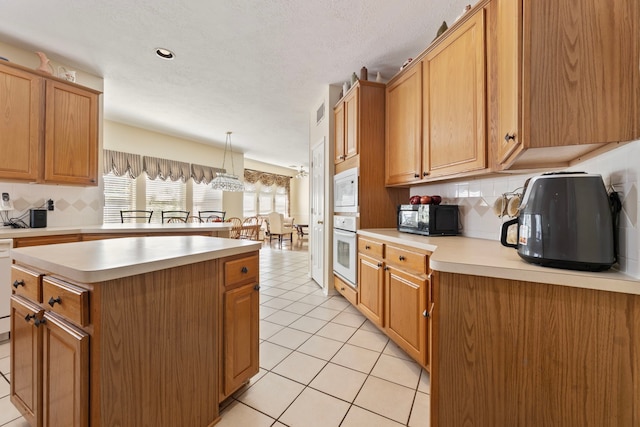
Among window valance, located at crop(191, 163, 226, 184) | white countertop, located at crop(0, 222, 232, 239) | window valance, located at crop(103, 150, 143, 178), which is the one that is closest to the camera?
white countertop, located at crop(0, 222, 232, 239)

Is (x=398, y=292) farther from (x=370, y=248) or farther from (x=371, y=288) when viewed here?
(x=370, y=248)

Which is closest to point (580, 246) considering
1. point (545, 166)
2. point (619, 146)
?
point (619, 146)

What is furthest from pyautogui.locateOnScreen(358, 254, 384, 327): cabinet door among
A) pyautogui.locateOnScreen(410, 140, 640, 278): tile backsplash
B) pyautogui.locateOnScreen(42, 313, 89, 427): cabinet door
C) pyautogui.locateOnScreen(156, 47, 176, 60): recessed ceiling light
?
pyautogui.locateOnScreen(156, 47, 176, 60): recessed ceiling light

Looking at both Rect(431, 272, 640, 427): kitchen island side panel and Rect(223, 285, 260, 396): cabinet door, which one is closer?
Rect(431, 272, 640, 427): kitchen island side panel

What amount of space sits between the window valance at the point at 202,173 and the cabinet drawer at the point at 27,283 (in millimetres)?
5123

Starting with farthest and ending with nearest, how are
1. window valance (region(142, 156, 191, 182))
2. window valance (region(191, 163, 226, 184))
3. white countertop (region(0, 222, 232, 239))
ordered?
window valance (region(191, 163, 226, 184)) < window valance (region(142, 156, 191, 182)) < white countertop (region(0, 222, 232, 239))

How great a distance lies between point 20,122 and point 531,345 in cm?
391

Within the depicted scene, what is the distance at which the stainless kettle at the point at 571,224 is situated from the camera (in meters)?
0.88

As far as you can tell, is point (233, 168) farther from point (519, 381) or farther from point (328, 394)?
point (519, 381)

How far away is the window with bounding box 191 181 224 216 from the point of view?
620 cm

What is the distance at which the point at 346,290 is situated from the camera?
2.81 metres

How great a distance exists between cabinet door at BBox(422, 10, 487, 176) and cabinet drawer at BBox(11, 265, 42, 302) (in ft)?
7.63

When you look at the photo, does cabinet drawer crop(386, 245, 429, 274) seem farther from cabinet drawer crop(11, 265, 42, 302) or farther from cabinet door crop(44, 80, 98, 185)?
cabinet door crop(44, 80, 98, 185)

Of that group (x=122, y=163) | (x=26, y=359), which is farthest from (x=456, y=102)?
(x=122, y=163)
